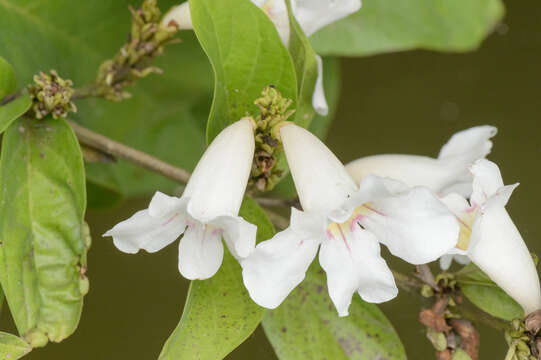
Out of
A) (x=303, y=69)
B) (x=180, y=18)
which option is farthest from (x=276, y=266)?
(x=180, y=18)

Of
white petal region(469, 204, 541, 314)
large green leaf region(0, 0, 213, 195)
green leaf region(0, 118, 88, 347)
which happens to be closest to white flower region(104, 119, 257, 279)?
green leaf region(0, 118, 88, 347)

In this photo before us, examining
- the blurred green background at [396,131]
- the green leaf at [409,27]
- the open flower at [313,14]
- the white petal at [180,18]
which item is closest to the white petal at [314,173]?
the open flower at [313,14]

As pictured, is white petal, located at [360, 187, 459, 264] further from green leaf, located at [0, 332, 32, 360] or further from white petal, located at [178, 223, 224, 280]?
green leaf, located at [0, 332, 32, 360]

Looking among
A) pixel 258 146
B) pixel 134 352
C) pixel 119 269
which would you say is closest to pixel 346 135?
pixel 119 269

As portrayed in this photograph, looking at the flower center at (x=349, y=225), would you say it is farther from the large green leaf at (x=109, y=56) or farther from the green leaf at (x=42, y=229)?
the large green leaf at (x=109, y=56)

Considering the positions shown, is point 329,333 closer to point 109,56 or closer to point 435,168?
point 435,168

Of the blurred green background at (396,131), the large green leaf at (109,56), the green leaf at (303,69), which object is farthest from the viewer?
the blurred green background at (396,131)
